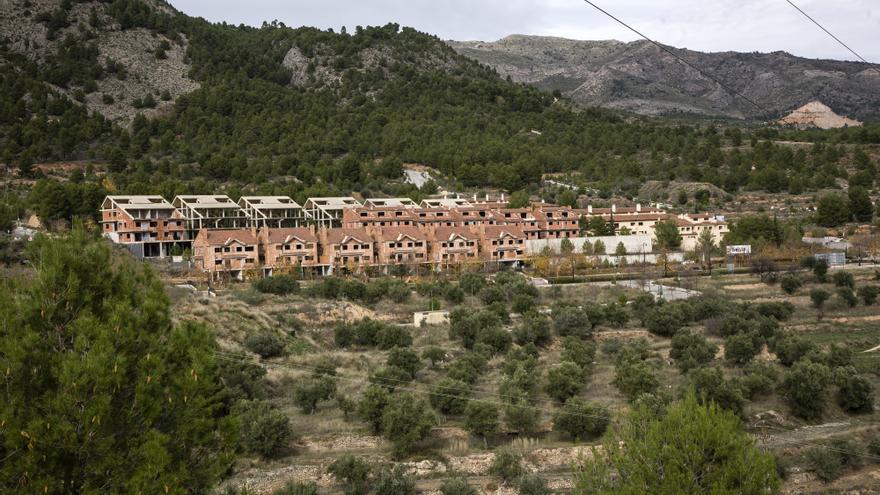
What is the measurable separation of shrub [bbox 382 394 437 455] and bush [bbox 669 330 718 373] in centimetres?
1027

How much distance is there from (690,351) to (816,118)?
143698 millimetres

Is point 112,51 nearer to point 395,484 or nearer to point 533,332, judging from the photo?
point 533,332

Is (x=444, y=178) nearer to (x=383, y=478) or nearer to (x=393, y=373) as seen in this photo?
(x=393, y=373)

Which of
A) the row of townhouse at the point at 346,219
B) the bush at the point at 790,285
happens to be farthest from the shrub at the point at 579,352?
the row of townhouse at the point at 346,219

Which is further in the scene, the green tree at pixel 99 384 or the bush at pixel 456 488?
the bush at pixel 456 488

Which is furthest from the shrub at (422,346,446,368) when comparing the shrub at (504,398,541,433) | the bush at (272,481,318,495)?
the bush at (272,481,318,495)

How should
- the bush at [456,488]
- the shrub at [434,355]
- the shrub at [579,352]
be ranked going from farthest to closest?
the shrub at [434,355]
the shrub at [579,352]
the bush at [456,488]

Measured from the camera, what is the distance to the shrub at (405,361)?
24.9m

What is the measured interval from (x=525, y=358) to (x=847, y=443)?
1071 centimetres

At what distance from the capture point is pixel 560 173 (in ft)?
247

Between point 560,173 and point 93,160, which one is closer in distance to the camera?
point 93,160

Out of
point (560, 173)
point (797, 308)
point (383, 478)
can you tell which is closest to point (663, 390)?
point (383, 478)

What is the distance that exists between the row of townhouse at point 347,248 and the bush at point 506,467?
2612 centimetres

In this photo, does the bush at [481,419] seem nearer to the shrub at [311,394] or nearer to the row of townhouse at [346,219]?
the shrub at [311,394]
